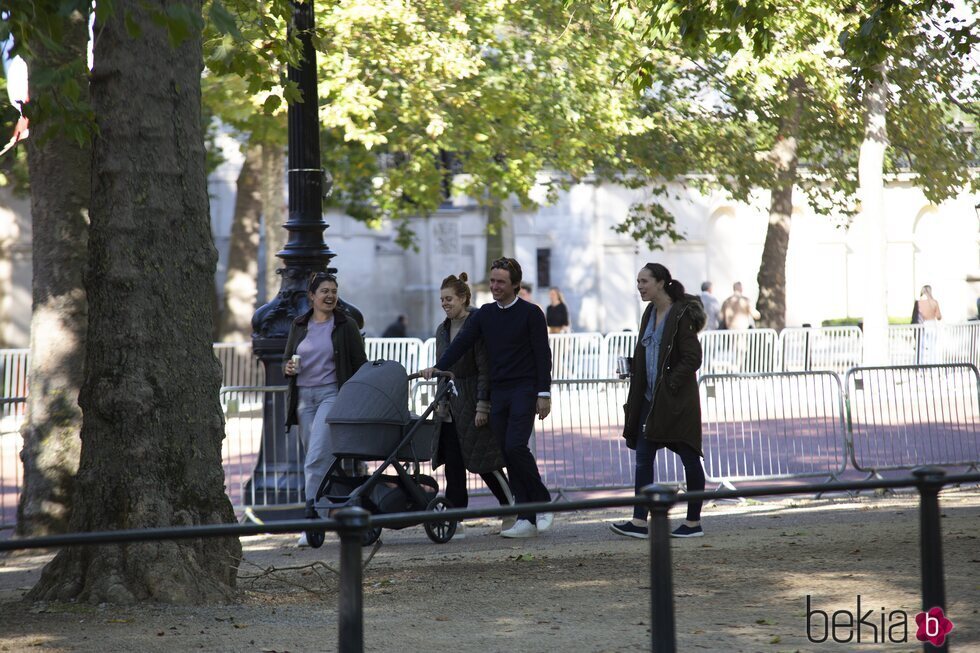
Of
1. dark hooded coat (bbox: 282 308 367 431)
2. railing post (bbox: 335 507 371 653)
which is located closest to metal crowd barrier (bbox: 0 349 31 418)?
dark hooded coat (bbox: 282 308 367 431)

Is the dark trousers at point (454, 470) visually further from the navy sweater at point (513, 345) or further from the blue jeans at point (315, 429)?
the blue jeans at point (315, 429)

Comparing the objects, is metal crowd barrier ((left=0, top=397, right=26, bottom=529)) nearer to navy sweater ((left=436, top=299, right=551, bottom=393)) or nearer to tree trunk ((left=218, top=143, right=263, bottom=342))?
navy sweater ((left=436, top=299, right=551, bottom=393))

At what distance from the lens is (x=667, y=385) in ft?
30.3

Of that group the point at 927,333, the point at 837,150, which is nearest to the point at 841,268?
the point at 837,150

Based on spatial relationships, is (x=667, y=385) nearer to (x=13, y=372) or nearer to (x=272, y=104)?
(x=272, y=104)

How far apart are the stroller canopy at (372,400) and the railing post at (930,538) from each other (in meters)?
4.69

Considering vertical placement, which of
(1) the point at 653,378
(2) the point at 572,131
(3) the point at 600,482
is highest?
(2) the point at 572,131

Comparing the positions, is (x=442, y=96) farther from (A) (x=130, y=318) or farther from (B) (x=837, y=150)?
(A) (x=130, y=318)

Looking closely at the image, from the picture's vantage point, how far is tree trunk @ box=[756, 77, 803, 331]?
87.1 ft

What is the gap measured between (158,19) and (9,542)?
96.8 inches

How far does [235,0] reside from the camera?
9.48 m

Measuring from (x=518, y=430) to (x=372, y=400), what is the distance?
1.05 metres

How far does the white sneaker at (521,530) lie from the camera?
9.69 m

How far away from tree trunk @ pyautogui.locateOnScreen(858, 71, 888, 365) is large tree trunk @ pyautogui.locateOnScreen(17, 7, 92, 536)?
16226 mm
